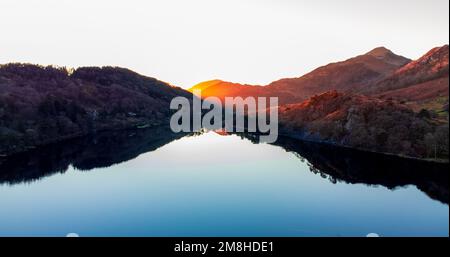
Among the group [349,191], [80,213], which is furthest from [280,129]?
[80,213]

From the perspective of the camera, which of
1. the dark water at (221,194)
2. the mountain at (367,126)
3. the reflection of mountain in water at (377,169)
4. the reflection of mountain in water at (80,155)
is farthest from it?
the mountain at (367,126)

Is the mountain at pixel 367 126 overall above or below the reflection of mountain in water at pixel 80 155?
above

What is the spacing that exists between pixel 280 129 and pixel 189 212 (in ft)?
403

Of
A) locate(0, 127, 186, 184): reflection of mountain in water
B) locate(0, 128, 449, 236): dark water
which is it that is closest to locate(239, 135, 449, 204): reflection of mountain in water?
locate(0, 128, 449, 236): dark water

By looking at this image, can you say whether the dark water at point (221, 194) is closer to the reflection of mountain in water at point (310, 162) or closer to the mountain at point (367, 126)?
the reflection of mountain in water at point (310, 162)

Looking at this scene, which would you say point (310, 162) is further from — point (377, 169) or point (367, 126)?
point (367, 126)

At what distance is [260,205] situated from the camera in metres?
56.1

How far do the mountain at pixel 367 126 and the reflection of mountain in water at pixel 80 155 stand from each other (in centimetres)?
6010

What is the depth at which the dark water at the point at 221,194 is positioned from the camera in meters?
46.4

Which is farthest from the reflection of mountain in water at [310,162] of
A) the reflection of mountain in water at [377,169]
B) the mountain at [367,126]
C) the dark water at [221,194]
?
the mountain at [367,126]

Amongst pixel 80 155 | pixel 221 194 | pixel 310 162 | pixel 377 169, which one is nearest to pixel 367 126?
pixel 310 162

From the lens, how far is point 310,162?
322 ft

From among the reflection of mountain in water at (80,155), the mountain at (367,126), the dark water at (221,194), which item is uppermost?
the mountain at (367,126)
